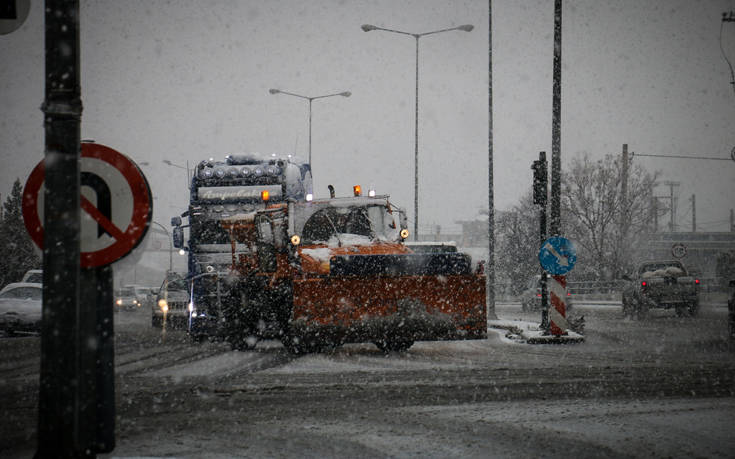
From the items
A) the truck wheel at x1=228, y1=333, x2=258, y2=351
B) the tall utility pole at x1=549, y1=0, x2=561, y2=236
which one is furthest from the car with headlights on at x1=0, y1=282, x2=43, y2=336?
the tall utility pole at x1=549, y1=0, x2=561, y2=236

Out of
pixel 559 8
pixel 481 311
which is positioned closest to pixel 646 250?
pixel 559 8

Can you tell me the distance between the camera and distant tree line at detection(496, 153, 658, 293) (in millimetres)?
51031

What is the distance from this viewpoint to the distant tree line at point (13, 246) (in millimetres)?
44875

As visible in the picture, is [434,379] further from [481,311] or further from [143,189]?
[143,189]

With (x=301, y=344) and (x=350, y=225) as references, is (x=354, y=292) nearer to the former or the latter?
(x=301, y=344)

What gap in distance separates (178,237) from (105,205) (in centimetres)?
1299

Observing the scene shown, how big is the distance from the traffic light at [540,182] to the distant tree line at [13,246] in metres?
31.3

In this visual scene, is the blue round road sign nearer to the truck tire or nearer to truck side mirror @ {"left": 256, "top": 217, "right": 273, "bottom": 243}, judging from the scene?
truck side mirror @ {"left": 256, "top": 217, "right": 273, "bottom": 243}

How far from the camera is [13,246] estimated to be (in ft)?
159

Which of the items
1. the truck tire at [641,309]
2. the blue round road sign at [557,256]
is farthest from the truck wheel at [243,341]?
the truck tire at [641,309]

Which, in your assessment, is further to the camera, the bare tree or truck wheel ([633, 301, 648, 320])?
the bare tree

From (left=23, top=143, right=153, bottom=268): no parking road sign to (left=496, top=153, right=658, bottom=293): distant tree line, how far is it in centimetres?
4817

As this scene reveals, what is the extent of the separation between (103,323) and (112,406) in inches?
20.4

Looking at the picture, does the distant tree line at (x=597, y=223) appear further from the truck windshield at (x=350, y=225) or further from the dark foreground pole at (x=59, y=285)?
the dark foreground pole at (x=59, y=285)
